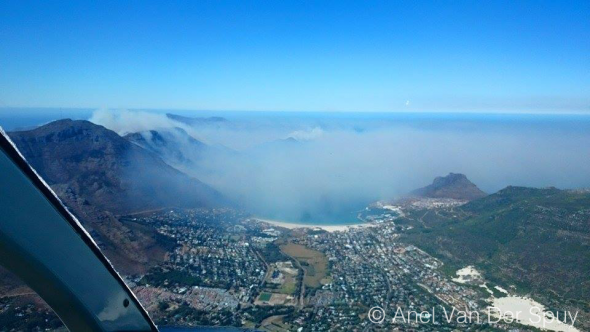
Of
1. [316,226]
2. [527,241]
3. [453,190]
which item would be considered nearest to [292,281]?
[316,226]

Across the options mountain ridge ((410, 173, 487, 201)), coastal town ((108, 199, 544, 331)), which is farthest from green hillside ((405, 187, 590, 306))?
mountain ridge ((410, 173, 487, 201))

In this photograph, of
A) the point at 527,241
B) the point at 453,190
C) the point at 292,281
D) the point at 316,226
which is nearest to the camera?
the point at 292,281

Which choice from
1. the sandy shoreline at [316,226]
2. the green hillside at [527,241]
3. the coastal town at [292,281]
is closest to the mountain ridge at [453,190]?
the green hillside at [527,241]

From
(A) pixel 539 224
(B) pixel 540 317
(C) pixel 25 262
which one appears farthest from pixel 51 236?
(A) pixel 539 224

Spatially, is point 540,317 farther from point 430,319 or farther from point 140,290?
point 140,290

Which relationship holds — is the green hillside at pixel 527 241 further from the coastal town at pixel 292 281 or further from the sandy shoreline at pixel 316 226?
the sandy shoreline at pixel 316 226

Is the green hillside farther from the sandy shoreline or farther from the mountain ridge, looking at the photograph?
the mountain ridge

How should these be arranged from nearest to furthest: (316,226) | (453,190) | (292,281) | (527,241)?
(292,281)
(527,241)
(316,226)
(453,190)

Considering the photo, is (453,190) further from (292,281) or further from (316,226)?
(292,281)

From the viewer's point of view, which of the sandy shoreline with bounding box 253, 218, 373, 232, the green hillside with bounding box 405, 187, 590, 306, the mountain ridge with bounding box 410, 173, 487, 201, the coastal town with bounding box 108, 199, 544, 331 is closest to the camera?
the coastal town with bounding box 108, 199, 544, 331

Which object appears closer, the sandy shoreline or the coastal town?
the coastal town

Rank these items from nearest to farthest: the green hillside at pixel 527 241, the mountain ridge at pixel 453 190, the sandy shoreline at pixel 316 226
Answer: the green hillside at pixel 527 241 → the sandy shoreline at pixel 316 226 → the mountain ridge at pixel 453 190
